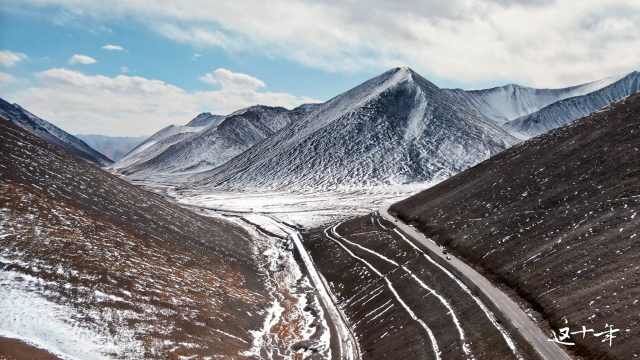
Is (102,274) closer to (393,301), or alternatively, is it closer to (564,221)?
(393,301)

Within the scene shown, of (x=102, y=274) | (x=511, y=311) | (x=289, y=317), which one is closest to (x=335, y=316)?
(x=289, y=317)

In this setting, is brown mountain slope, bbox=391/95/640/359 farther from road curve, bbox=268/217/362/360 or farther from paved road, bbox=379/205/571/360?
road curve, bbox=268/217/362/360

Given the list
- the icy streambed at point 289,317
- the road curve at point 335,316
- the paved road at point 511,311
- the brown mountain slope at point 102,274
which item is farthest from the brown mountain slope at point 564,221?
the brown mountain slope at point 102,274

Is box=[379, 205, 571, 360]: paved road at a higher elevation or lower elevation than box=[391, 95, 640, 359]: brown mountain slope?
lower

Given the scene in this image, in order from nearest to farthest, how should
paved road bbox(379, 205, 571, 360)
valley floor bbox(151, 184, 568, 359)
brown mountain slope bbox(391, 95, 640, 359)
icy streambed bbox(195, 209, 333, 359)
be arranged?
paved road bbox(379, 205, 571, 360), brown mountain slope bbox(391, 95, 640, 359), valley floor bbox(151, 184, 568, 359), icy streambed bbox(195, 209, 333, 359)

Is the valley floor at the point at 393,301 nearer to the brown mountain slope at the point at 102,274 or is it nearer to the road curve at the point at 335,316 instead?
the road curve at the point at 335,316

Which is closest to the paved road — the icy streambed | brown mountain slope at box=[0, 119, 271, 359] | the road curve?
the road curve

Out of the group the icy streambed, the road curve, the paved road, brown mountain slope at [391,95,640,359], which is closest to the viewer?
the paved road
